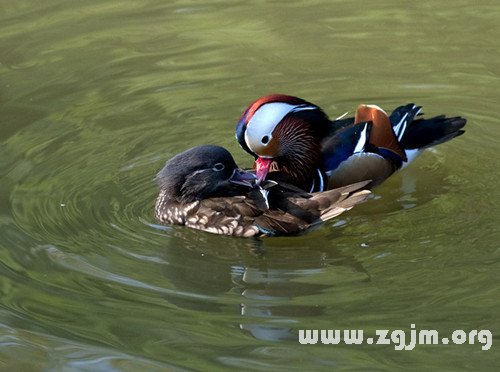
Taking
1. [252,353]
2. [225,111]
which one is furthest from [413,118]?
[252,353]

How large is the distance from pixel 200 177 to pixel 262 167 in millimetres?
512

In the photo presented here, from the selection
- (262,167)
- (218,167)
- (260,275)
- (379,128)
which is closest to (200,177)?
(218,167)

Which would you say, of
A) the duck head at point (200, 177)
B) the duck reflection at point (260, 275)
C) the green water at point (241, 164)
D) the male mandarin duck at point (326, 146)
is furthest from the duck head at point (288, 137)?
the duck reflection at point (260, 275)

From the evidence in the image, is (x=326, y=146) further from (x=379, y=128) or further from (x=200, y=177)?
(x=200, y=177)

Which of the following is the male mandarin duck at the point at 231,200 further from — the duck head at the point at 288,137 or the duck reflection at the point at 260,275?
the duck head at the point at 288,137

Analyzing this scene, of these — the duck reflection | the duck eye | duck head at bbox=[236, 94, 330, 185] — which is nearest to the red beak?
duck head at bbox=[236, 94, 330, 185]

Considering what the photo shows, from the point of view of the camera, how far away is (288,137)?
7.88 meters

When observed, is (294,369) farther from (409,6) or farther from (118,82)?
(409,6)

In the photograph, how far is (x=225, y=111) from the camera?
356 inches

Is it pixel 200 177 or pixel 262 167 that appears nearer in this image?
pixel 200 177

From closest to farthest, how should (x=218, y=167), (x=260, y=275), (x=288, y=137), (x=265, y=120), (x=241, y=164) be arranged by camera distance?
(x=260, y=275) → (x=218, y=167) → (x=265, y=120) → (x=288, y=137) → (x=241, y=164)

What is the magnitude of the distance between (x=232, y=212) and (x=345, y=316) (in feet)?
5.15

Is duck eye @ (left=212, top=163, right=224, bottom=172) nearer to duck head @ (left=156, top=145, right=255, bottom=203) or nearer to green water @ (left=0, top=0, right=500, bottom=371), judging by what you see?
duck head @ (left=156, top=145, right=255, bottom=203)

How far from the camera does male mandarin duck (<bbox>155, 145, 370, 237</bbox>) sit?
7.12 metres
